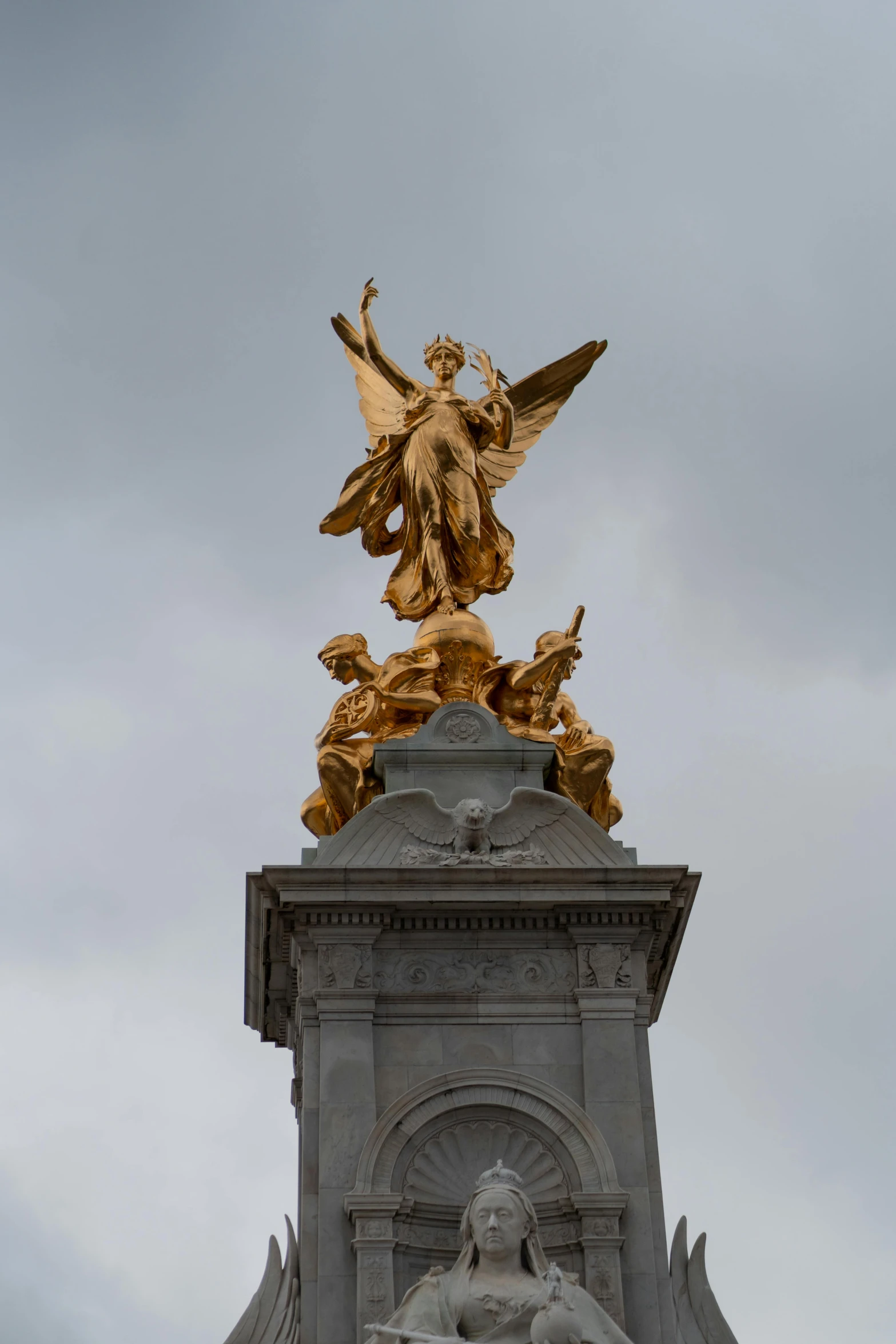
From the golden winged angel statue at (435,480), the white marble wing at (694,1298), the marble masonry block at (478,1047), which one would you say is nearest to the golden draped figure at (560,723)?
the golden winged angel statue at (435,480)

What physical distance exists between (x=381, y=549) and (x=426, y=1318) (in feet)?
33.8

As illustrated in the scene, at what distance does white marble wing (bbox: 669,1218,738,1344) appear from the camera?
71.7 ft

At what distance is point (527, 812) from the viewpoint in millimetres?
24078

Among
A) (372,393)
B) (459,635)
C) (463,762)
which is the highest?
(372,393)

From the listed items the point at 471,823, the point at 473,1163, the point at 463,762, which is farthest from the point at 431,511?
the point at 473,1163

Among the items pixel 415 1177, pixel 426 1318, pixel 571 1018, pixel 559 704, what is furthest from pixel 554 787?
pixel 426 1318

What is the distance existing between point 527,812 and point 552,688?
200cm

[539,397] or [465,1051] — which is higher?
[539,397]

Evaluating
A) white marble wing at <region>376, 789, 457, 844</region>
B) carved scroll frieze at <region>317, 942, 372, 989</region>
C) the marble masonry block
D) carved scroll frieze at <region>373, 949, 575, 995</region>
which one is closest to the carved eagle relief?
white marble wing at <region>376, 789, 457, 844</region>

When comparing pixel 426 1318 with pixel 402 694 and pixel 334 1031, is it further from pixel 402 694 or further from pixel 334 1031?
pixel 402 694

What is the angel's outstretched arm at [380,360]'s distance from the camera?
28.5 meters

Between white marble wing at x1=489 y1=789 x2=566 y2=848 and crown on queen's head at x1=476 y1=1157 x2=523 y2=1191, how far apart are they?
3.91 metres

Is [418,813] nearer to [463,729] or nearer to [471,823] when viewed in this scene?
[471,823]

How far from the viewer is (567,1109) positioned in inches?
877
